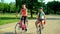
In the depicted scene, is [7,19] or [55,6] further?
[55,6]

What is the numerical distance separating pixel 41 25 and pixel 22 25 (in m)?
1.43

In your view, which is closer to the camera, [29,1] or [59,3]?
[29,1]

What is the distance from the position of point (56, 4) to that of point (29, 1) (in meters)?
48.9

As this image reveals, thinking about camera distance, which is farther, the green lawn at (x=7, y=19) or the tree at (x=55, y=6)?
the tree at (x=55, y=6)

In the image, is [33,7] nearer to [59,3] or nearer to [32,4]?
[32,4]

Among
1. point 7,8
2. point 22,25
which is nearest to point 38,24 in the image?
point 22,25


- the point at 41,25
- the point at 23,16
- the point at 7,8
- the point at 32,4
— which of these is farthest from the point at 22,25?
the point at 7,8

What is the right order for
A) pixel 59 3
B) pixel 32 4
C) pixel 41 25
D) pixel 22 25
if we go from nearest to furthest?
pixel 41 25, pixel 22 25, pixel 32 4, pixel 59 3

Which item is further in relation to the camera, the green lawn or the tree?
the tree

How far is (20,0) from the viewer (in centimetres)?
4722

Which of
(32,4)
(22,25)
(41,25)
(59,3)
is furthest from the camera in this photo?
(59,3)

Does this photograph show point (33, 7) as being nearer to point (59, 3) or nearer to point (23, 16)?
point (23, 16)

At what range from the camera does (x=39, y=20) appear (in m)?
11.9

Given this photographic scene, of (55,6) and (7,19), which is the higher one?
(7,19)
